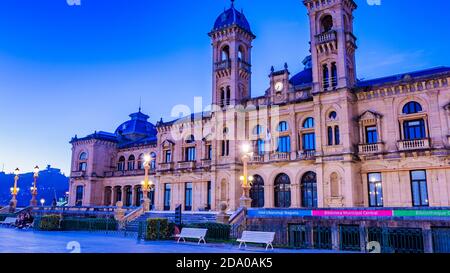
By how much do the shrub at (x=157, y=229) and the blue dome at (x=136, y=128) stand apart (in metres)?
44.1

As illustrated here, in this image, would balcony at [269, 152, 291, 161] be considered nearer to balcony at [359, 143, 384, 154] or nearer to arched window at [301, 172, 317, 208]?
arched window at [301, 172, 317, 208]

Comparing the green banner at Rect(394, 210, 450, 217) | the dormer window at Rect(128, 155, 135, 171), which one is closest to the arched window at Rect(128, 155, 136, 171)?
the dormer window at Rect(128, 155, 135, 171)

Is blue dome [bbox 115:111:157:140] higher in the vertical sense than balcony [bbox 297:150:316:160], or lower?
higher

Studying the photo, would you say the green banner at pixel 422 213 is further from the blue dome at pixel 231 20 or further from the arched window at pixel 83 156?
the arched window at pixel 83 156

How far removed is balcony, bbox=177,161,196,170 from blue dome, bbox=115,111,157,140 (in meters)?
21.0

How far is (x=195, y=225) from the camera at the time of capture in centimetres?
2323

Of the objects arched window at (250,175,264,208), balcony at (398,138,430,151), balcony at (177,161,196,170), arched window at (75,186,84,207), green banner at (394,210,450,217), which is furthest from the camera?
arched window at (75,186,84,207)

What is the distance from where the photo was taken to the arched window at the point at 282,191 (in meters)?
36.0

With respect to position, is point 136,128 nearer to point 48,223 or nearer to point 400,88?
point 48,223

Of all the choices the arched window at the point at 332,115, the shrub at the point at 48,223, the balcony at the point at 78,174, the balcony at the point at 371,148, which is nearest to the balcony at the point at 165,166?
the balcony at the point at 78,174

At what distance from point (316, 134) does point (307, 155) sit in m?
2.22

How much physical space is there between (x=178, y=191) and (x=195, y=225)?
22135 mm

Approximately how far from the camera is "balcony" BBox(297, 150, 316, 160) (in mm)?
34250
